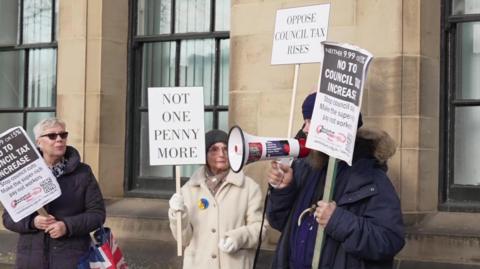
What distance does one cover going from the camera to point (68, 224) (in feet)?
20.8

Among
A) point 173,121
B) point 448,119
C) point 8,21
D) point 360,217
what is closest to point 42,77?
point 8,21

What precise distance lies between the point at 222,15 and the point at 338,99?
13.8 ft

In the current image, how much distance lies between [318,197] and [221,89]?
4.06m

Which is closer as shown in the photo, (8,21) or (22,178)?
(22,178)

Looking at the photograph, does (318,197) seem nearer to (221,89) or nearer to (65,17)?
(221,89)

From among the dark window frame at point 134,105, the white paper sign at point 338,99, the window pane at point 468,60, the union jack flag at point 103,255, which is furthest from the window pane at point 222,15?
the white paper sign at point 338,99

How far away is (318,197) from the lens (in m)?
5.01

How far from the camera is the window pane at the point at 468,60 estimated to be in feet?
24.6

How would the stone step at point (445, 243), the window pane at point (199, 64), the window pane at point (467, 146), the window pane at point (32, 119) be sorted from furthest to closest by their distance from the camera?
the window pane at point (32, 119), the window pane at point (199, 64), the window pane at point (467, 146), the stone step at point (445, 243)

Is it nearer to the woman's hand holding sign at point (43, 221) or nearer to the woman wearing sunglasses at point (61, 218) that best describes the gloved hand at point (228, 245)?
the woman wearing sunglasses at point (61, 218)

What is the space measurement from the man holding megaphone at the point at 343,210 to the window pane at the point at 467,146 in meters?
2.69

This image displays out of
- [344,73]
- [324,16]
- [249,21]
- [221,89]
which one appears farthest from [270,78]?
[344,73]

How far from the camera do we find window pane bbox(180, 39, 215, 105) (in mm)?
9031

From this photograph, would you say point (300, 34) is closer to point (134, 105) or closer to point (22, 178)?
point (22, 178)
